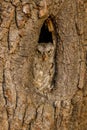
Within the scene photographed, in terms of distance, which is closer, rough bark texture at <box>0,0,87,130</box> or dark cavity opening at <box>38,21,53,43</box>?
rough bark texture at <box>0,0,87,130</box>

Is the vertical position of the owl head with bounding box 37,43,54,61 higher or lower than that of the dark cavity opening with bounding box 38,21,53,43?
lower

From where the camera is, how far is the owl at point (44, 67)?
2693 mm

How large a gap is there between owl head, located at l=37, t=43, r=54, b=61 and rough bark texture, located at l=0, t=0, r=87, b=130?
1.9 inches

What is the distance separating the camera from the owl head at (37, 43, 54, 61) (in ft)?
8.80

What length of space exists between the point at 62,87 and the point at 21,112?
355 millimetres

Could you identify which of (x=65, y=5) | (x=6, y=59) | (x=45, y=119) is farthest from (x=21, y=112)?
(x=65, y=5)

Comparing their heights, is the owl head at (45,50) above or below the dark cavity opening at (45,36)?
below

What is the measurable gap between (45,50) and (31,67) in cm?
15

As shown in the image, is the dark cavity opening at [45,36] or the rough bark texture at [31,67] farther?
the dark cavity opening at [45,36]

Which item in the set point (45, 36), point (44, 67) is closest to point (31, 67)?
point (44, 67)

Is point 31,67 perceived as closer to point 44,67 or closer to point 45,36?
point 44,67

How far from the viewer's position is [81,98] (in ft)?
9.39

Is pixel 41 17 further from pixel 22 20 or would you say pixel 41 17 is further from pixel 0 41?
pixel 0 41

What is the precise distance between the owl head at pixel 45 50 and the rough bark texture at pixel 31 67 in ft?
0.15
